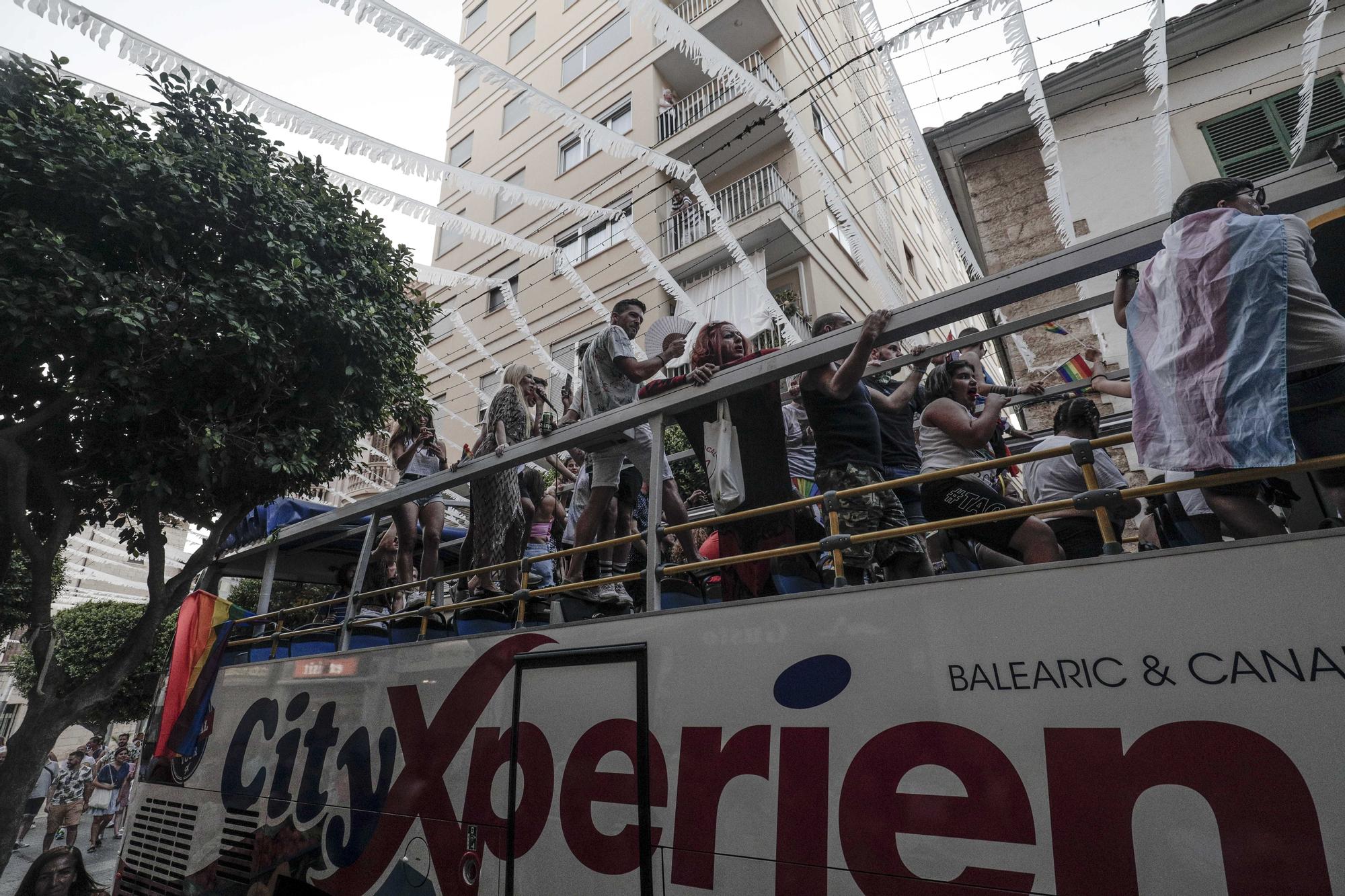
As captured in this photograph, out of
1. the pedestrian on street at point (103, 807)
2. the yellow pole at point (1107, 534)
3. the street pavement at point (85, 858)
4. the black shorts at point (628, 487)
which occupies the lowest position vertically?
the street pavement at point (85, 858)

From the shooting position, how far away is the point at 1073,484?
3.27m

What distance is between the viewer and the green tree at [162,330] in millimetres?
5254

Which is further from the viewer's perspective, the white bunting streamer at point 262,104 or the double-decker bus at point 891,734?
the white bunting streamer at point 262,104

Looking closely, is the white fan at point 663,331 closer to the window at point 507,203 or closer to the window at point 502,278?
the window at point 502,278

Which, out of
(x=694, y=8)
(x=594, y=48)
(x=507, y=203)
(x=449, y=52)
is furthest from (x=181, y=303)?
(x=594, y=48)

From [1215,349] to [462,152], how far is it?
2063cm

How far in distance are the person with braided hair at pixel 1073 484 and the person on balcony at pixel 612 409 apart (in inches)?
74.8

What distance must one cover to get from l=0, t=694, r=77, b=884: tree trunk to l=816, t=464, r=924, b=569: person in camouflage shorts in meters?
7.36

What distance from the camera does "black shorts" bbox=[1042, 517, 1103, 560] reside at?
2951 mm

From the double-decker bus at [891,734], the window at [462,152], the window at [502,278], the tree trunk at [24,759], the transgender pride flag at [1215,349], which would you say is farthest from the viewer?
the window at [462,152]

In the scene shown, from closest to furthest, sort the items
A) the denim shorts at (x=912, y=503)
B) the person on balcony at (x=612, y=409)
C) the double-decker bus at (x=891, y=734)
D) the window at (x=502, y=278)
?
the double-decker bus at (x=891, y=734)
the denim shorts at (x=912, y=503)
the person on balcony at (x=612, y=409)
the window at (x=502, y=278)

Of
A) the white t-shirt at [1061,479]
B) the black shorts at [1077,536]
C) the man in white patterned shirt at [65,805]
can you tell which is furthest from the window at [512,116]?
the black shorts at [1077,536]

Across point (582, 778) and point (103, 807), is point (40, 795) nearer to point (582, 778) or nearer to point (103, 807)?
point (103, 807)

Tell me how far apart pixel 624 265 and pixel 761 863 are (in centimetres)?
1272
